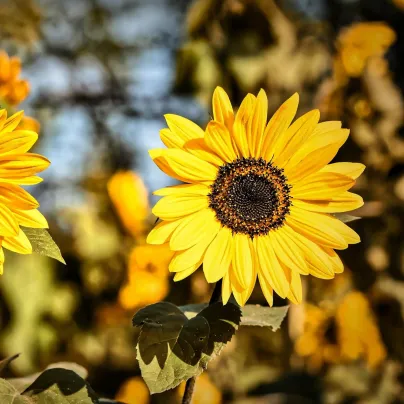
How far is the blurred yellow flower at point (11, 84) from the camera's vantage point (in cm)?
114

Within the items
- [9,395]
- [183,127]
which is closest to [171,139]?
[183,127]

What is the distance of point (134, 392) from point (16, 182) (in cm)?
160

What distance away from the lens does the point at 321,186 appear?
2.66 ft

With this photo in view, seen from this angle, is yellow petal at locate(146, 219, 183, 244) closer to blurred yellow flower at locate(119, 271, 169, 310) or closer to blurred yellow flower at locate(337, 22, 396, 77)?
blurred yellow flower at locate(119, 271, 169, 310)

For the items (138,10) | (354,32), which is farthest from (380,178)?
(138,10)

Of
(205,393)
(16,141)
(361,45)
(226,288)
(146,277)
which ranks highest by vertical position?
(361,45)

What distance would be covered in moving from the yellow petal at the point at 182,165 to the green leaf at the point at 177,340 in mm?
158

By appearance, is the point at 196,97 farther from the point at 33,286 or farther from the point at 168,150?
the point at 168,150

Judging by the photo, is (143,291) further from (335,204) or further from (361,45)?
(335,204)

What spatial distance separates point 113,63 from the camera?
6.54 m

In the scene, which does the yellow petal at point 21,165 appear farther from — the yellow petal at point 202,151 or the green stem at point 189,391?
the green stem at point 189,391

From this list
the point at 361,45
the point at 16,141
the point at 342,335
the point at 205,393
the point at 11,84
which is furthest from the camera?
the point at 361,45

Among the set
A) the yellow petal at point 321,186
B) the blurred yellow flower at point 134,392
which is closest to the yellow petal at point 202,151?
the yellow petal at point 321,186

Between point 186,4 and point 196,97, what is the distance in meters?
4.52
